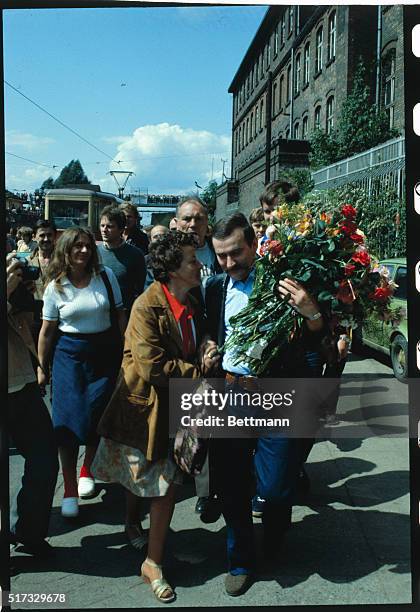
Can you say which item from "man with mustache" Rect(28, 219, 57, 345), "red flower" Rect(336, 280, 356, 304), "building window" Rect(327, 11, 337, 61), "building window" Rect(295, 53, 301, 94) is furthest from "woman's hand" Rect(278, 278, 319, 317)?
"man with mustache" Rect(28, 219, 57, 345)

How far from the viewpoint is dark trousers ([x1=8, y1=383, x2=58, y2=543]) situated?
10.1 ft

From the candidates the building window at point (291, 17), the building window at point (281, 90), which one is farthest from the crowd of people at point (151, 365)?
the building window at point (291, 17)

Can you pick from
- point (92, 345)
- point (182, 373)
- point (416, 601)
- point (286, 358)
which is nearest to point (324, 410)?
point (286, 358)

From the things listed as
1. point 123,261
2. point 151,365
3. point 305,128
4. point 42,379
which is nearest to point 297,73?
point 305,128

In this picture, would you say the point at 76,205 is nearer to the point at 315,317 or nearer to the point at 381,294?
the point at 315,317

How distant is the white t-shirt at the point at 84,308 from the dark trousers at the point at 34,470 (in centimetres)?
42

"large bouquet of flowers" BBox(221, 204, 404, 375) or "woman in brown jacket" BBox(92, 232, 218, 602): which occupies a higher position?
"large bouquet of flowers" BBox(221, 204, 404, 375)

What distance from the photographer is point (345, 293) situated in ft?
8.83

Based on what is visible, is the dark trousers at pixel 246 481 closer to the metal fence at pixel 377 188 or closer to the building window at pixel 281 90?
the metal fence at pixel 377 188

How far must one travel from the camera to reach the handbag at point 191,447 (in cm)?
276

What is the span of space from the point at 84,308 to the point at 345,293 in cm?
138

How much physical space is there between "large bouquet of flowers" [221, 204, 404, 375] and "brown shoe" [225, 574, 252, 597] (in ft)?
2.89

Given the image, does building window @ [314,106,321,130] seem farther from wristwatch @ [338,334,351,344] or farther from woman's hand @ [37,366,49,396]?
woman's hand @ [37,366,49,396]

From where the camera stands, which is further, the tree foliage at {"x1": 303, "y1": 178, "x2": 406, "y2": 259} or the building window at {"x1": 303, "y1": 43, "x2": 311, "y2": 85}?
the building window at {"x1": 303, "y1": 43, "x2": 311, "y2": 85}
